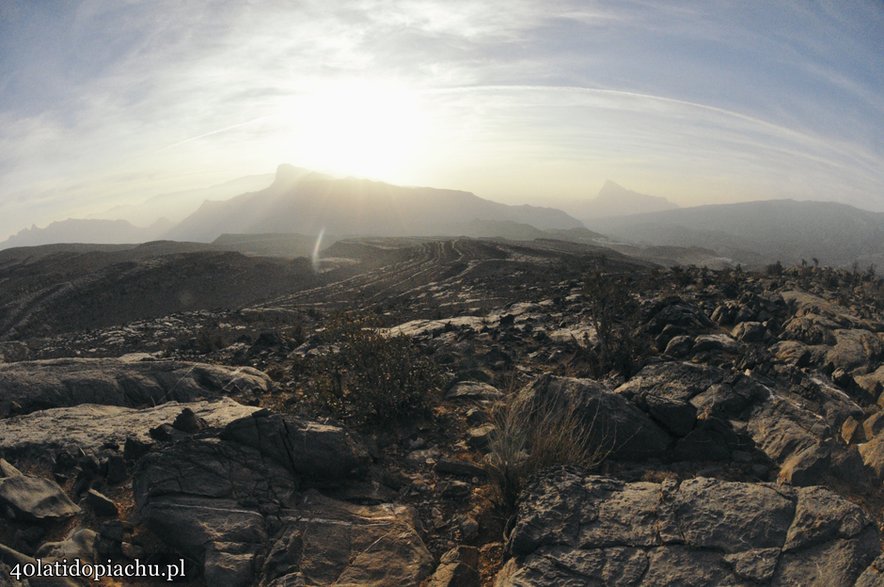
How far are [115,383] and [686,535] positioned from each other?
869 cm

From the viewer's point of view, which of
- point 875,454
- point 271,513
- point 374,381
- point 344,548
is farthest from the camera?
point 374,381

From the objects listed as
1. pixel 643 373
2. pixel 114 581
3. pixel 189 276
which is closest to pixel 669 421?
pixel 643 373

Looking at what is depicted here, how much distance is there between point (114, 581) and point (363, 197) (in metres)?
199

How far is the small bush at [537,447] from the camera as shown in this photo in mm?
4328

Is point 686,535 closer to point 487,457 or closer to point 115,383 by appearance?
point 487,457

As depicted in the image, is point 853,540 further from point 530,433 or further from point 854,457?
point 530,433

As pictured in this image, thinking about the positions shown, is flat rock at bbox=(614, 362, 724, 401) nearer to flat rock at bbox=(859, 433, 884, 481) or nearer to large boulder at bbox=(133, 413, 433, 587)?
flat rock at bbox=(859, 433, 884, 481)

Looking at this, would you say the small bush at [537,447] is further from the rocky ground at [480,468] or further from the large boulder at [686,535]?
the large boulder at [686,535]

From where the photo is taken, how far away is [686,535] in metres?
3.37

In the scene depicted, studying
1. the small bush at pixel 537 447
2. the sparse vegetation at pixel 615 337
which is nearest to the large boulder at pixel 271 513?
the small bush at pixel 537 447

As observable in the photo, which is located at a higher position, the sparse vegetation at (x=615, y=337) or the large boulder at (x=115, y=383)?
the sparse vegetation at (x=615, y=337)

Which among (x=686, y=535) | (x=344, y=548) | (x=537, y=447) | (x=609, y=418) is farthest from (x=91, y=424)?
(x=686, y=535)

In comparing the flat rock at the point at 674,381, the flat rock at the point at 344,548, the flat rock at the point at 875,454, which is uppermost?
the flat rock at the point at 674,381

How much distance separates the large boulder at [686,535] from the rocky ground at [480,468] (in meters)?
0.02
